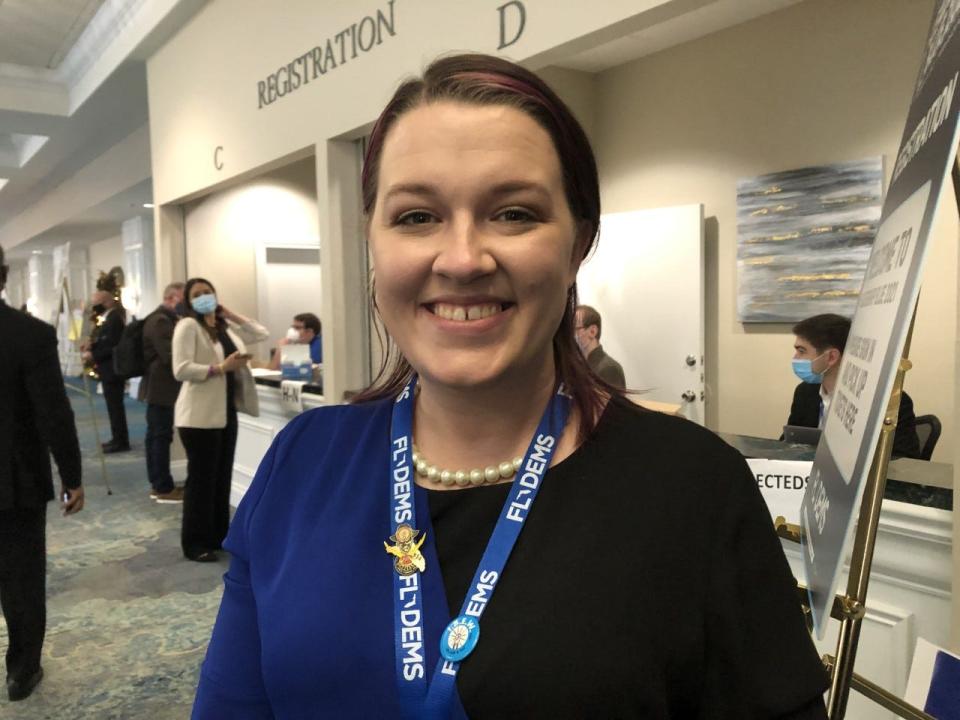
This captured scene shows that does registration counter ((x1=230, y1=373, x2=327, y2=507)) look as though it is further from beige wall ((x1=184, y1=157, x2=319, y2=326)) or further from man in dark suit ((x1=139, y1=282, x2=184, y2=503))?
beige wall ((x1=184, y1=157, x2=319, y2=326))

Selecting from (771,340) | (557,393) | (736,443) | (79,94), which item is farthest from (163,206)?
(557,393)

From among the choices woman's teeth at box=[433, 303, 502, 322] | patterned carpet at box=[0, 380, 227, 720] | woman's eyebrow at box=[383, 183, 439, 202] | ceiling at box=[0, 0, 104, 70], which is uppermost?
ceiling at box=[0, 0, 104, 70]

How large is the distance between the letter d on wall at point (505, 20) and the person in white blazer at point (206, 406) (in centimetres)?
201

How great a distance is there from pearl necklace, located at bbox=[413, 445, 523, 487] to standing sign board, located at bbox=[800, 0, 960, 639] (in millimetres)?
358

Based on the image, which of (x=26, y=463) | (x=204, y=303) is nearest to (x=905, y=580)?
(x=26, y=463)

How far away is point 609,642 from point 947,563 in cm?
130

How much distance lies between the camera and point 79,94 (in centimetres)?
642

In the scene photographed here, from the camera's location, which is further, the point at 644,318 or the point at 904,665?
the point at 644,318

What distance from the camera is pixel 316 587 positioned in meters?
0.80

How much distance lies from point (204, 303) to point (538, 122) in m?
3.24

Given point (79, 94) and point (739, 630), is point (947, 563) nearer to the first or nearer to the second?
point (739, 630)

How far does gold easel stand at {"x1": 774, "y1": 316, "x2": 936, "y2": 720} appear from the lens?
3.14 feet

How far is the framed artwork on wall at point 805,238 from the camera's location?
3.78 m

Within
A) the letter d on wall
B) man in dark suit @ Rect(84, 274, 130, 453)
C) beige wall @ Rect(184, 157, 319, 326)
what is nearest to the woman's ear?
the letter d on wall
